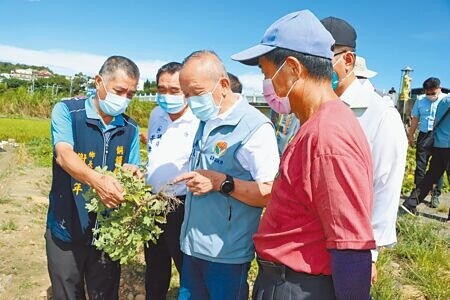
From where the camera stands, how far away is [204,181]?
2.02 meters

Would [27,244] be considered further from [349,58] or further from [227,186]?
[349,58]

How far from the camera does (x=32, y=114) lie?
22.5m

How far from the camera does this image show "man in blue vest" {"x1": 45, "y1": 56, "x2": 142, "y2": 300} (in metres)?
2.41

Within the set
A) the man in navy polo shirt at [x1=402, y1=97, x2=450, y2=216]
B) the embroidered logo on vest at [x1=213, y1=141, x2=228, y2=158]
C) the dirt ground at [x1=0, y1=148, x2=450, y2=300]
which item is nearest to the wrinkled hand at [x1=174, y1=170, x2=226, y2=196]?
the embroidered logo on vest at [x1=213, y1=141, x2=228, y2=158]

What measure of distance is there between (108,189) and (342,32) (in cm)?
141

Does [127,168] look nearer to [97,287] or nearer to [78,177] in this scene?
[78,177]

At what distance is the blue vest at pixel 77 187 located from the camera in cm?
242

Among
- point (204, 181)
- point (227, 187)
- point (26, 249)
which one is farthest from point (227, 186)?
point (26, 249)

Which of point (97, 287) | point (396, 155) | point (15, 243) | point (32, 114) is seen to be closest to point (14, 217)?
point (15, 243)

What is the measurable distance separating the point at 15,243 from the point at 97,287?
2.32 m

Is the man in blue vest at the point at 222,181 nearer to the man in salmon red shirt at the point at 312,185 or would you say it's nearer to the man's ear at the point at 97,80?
the man in salmon red shirt at the point at 312,185

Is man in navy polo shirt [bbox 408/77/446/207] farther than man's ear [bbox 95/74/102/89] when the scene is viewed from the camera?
Yes

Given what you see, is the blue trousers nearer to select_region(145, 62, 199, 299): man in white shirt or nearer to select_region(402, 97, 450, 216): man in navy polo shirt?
select_region(145, 62, 199, 299): man in white shirt

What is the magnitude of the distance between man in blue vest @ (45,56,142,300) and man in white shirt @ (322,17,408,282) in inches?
48.0
